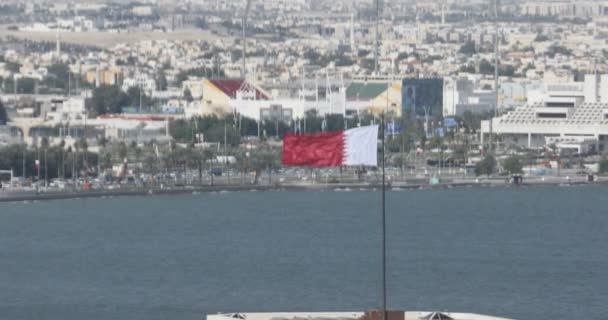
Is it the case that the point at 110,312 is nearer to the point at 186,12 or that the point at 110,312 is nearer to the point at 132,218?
the point at 132,218

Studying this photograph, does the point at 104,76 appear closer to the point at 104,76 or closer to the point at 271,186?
the point at 104,76

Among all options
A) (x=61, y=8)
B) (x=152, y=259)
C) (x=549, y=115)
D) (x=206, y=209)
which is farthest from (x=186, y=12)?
(x=152, y=259)

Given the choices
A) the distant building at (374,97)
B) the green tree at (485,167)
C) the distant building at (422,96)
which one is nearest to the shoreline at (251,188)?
the green tree at (485,167)

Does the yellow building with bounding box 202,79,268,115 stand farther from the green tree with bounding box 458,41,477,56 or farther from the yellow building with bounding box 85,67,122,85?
the green tree with bounding box 458,41,477,56

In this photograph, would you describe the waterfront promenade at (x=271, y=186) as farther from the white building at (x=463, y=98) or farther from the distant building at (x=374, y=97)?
the white building at (x=463, y=98)

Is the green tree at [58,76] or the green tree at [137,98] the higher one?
the green tree at [58,76]
